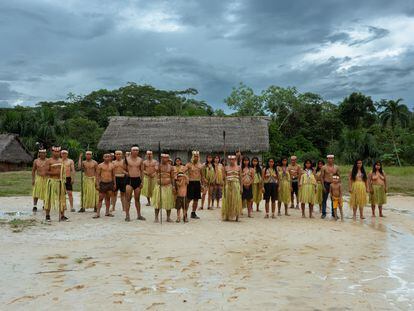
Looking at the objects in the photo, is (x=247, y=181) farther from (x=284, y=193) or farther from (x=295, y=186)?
(x=295, y=186)

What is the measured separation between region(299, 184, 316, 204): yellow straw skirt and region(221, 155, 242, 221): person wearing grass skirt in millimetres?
1530

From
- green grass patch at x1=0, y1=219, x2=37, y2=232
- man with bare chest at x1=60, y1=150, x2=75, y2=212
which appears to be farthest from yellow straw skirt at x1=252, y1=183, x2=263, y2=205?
green grass patch at x1=0, y1=219, x2=37, y2=232

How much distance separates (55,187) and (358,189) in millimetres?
6250

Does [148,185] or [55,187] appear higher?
[55,187]

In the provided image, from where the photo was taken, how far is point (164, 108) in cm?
4156

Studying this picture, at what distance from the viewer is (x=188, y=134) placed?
2417 cm

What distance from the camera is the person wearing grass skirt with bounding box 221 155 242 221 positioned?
31.1 ft

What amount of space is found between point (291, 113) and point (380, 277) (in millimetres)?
33108

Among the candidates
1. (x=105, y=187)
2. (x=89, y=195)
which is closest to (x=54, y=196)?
(x=105, y=187)

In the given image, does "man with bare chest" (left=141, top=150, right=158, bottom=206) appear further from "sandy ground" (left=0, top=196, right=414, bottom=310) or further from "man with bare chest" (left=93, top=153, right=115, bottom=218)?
"sandy ground" (left=0, top=196, right=414, bottom=310)

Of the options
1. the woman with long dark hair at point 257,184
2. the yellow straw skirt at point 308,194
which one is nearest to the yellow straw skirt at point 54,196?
the woman with long dark hair at point 257,184

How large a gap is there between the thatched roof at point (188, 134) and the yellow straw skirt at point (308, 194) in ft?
41.6

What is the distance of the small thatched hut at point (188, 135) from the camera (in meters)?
23.3

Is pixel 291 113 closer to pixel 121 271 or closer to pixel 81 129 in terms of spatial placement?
pixel 81 129
